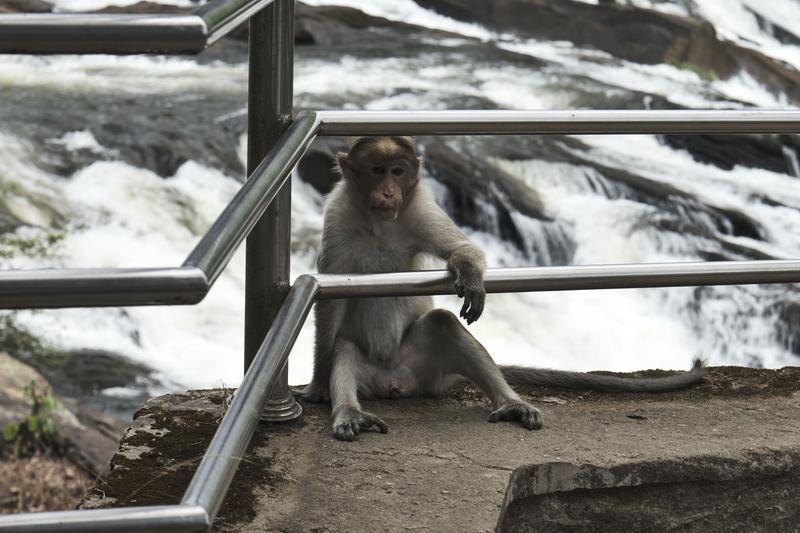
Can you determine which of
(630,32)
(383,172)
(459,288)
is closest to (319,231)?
(383,172)

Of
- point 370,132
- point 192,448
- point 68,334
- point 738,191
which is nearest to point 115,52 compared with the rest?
point 370,132

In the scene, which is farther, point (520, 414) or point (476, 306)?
point (476, 306)

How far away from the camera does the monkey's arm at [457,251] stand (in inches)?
118

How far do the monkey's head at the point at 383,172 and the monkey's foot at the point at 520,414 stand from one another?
0.82 m

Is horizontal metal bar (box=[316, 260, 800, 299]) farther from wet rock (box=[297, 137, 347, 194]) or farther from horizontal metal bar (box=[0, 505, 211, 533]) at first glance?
wet rock (box=[297, 137, 347, 194])

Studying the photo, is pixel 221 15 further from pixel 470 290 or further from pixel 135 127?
pixel 135 127

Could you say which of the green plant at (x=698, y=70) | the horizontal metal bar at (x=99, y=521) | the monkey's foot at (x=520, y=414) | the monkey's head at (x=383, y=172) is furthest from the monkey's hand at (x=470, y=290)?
the green plant at (x=698, y=70)

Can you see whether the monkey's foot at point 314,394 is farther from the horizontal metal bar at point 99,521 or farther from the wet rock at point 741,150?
the wet rock at point 741,150

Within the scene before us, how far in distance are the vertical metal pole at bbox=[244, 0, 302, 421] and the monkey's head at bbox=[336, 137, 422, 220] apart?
3.09 feet

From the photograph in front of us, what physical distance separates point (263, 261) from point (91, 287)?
1.22 m

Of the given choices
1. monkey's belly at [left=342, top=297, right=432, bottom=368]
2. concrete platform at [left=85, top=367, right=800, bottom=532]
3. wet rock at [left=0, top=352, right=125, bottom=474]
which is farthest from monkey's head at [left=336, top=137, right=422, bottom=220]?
wet rock at [left=0, top=352, right=125, bottom=474]

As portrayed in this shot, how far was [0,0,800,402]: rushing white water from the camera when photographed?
8.95 m

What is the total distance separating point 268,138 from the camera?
252 centimetres

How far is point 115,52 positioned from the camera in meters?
1.43
